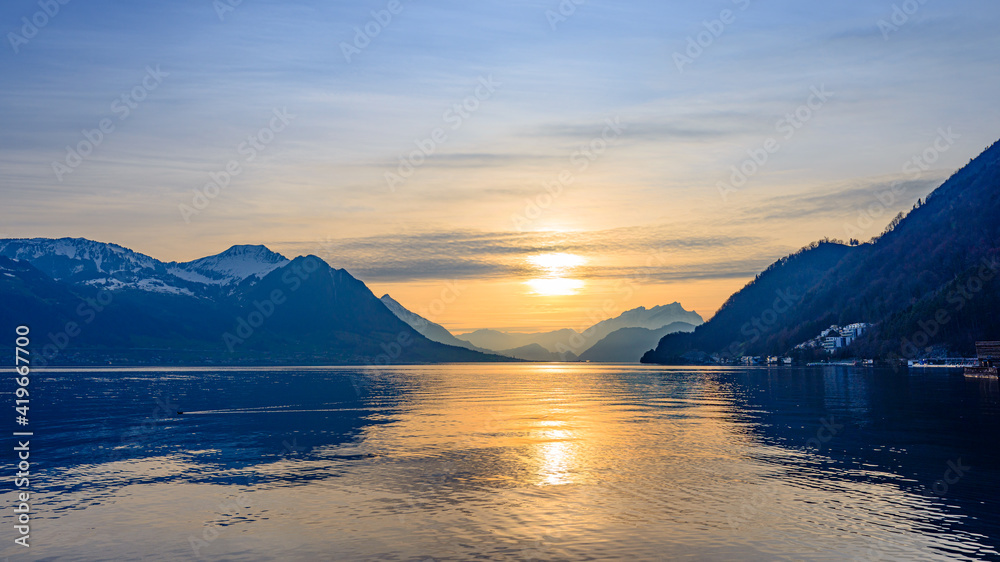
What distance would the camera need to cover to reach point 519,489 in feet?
151

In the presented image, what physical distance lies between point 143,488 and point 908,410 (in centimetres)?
9719

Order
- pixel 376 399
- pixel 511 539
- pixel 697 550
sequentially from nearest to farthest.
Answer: pixel 697 550, pixel 511 539, pixel 376 399

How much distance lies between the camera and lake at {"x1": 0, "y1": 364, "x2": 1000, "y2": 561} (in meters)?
32.8

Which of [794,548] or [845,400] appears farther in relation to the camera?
[845,400]

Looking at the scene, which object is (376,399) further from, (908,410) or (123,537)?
(123,537)

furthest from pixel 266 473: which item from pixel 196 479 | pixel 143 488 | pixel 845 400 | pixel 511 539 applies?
pixel 845 400

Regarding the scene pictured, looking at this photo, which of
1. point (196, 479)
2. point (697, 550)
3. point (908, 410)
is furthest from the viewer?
point (908, 410)

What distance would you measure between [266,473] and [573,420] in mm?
51483

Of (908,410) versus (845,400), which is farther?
(845,400)

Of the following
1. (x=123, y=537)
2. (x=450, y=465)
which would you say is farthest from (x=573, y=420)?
(x=123, y=537)

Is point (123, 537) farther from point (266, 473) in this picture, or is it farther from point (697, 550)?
point (697, 550)

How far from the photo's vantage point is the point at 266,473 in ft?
172

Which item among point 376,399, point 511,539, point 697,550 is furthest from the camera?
point 376,399

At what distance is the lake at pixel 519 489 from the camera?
32.8 metres
